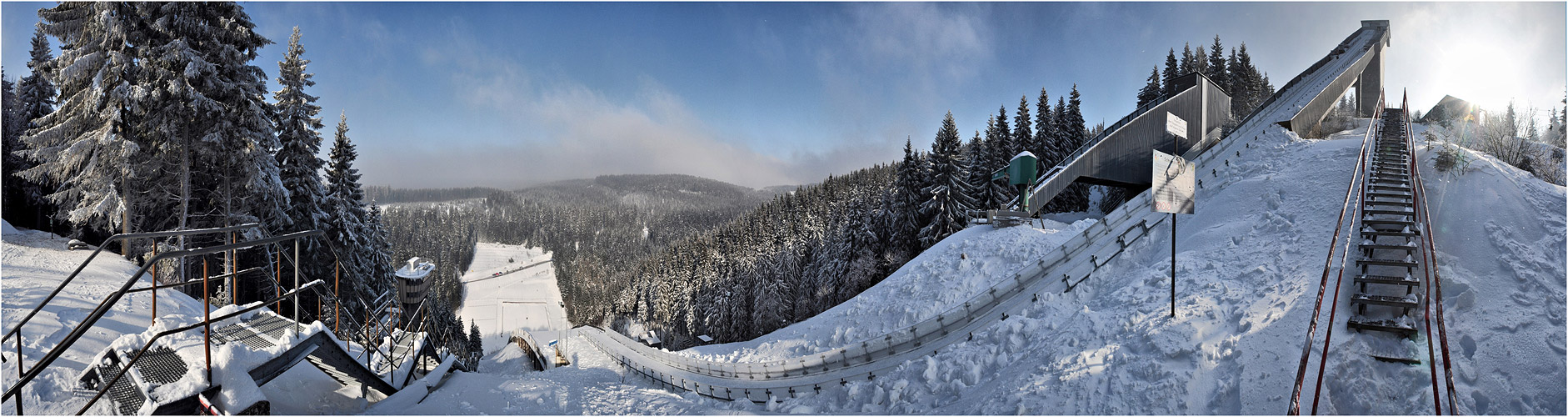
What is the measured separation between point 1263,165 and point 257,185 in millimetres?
26796

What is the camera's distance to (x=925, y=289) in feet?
48.4

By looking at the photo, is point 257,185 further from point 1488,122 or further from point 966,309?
point 1488,122

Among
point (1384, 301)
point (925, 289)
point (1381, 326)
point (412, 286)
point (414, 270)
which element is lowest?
point (412, 286)

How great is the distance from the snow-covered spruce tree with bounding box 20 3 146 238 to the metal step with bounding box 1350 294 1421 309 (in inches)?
881

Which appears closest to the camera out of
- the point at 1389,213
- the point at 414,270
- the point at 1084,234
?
the point at 1389,213

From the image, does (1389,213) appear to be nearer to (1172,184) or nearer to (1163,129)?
(1172,184)

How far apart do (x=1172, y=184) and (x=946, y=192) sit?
64.0 ft

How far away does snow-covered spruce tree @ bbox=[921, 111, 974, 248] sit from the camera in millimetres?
26547

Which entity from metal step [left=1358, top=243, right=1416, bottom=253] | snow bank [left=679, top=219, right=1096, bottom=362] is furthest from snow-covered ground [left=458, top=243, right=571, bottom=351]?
metal step [left=1358, top=243, right=1416, bottom=253]

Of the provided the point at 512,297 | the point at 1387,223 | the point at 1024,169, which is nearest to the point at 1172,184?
the point at 1387,223

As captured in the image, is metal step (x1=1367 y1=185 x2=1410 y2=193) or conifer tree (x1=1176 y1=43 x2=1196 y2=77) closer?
metal step (x1=1367 y1=185 x2=1410 y2=193)

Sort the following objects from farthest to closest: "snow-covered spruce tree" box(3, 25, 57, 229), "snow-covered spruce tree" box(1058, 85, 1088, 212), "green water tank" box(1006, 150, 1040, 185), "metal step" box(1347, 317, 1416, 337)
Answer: "snow-covered spruce tree" box(1058, 85, 1088, 212) → "green water tank" box(1006, 150, 1040, 185) → "snow-covered spruce tree" box(3, 25, 57, 229) → "metal step" box(1347, 317, 1416, 337)

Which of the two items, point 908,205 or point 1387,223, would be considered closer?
point 1387,223

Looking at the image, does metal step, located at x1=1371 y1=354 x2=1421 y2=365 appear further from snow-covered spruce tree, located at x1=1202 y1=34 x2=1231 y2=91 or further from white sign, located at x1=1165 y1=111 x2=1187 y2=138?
snow-covered spruce tree, located at x1=1202 y1=34 x2=1231 y2=91
